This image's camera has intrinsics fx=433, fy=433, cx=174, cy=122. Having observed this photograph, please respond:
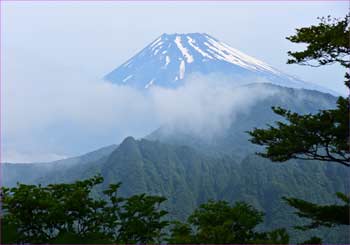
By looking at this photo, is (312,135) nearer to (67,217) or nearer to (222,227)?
(222,227)

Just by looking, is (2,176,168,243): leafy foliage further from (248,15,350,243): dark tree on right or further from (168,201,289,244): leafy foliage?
(248,15,350,243): dark tree on right

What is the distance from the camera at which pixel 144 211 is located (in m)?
16.2

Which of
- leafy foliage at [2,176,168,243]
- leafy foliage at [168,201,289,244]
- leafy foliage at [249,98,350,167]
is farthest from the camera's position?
leafy foliage at [249,98,350,167]

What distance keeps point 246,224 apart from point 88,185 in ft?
21.5

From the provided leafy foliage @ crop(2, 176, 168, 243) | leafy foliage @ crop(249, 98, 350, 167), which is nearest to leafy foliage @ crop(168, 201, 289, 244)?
leafy foliage @ crop(2, 176, 168, 243)

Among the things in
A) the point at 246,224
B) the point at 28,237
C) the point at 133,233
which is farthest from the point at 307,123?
the point at 28,237

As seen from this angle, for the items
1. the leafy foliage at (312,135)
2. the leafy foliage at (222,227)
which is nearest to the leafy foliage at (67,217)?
the leafy foliage at (222,227)

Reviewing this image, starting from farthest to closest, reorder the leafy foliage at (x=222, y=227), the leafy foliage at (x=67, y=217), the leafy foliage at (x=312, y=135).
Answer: the leafy foliage at (x=312, y=135), the leafy foliage at (x=67, y=217), the leafy foliage at (x=222, y=227)

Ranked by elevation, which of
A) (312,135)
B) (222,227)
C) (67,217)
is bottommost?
(222,227)

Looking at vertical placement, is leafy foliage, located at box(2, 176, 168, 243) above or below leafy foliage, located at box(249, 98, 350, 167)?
below

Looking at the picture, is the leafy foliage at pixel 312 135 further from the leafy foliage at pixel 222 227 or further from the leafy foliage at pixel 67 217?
the leafy foliage at pixel 67 217

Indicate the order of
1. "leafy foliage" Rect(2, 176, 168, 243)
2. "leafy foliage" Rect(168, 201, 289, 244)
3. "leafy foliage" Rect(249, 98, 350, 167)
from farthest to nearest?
1. "leafy foliage" Rect(249, 98, 350, 167)
2. "leafy foliage" Rect(2, 176, 168, 243)
3. "leafy foliage" Rect(168, 201, 289, 244)

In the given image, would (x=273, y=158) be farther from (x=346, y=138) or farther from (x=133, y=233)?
(x=133, y=233)

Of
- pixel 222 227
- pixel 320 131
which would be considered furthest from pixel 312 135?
pixel 222 227
